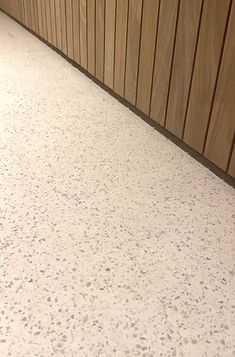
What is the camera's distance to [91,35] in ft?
6.59

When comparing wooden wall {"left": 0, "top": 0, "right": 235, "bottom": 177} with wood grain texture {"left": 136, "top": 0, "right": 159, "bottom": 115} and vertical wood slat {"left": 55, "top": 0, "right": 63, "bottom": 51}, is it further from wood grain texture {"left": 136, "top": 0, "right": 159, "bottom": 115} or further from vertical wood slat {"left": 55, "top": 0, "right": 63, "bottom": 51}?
vertical wood slat {"left": 55, "top": 0, "right": 63, "bottom": 51}

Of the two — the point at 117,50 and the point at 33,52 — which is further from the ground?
the point at 117,50

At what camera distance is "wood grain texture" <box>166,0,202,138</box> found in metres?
1.34

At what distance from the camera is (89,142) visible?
168 cm

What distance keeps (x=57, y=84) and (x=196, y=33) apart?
1023 millimetres

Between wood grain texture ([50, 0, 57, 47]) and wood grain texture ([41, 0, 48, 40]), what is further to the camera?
wood grain texture ([41, 0, 48, 40])

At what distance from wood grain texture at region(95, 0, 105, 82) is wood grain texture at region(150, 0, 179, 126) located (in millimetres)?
446

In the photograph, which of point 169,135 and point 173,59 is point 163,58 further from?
point 169,135

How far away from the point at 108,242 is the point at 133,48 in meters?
0.91

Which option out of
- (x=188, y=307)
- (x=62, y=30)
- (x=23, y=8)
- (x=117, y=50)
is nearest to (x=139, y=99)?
(x=117, y=50)

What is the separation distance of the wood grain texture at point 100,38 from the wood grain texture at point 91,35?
4 centimetres

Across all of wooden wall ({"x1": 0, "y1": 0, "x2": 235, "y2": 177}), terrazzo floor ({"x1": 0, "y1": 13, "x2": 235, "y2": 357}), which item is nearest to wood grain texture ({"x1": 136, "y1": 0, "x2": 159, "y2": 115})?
wooden wall ({"x1": 0, "y1": 0, "x2": 235, "y2": 177})

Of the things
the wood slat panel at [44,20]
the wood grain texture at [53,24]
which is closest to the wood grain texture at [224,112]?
the wood grain texture at [53,24]

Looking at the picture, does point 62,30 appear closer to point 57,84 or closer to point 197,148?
point 57,84
